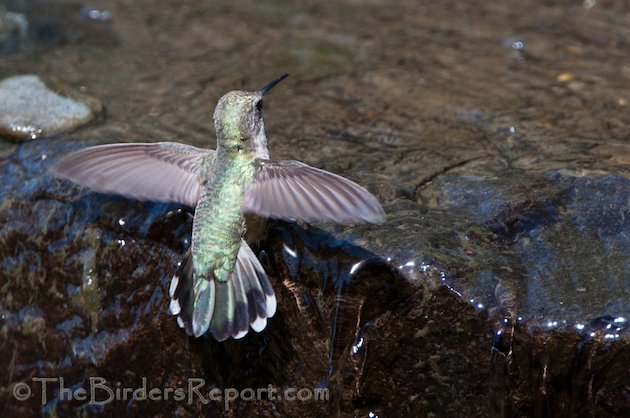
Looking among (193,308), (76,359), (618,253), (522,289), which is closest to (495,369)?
(522,289)

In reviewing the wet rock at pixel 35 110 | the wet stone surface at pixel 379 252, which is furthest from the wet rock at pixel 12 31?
the wet rock at pixel 35 110

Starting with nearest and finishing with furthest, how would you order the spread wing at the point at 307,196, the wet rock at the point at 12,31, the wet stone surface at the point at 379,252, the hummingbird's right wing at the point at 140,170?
the spread wing at the point at 307,196 < the wet stone surface at the point at 379,252 < the hummingbird's right wing at the point at 140,170 < the wet rock at the point at 12,31

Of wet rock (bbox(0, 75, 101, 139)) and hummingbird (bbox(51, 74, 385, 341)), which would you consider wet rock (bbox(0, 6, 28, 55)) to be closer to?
wet rock (bbox(0, 75, 101, 139))

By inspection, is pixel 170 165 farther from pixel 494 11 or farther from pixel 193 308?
pixel 494 11

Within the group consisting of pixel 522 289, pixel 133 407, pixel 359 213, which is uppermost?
pixel 359 213

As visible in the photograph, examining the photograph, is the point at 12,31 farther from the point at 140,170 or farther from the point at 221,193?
the point at 221,193

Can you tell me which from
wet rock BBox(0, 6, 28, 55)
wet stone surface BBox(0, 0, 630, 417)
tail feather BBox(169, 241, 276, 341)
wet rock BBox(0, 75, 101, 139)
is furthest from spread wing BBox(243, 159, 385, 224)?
wet rock BBox(0, 6, 28, 55)

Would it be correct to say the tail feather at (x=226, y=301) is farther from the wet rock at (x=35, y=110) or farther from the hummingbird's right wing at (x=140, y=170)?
the wet rock at (x=35, y=110)
